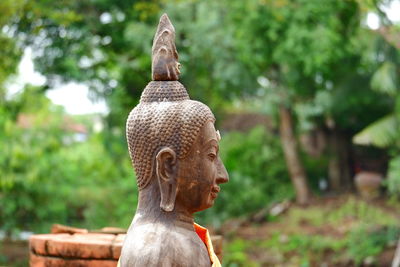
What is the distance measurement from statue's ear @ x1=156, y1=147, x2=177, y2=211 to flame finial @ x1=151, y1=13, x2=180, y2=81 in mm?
416

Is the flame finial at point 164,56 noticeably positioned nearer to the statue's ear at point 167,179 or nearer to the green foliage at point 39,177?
the statue's ear at point 167,179

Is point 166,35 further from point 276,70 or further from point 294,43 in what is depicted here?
point 276,70

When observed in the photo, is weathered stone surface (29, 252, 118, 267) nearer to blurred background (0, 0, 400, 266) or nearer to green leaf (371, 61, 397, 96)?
blurred background (0, 0, 400, 266)

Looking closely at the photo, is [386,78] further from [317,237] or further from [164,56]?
[164,56]

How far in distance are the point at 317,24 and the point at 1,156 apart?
638 cm

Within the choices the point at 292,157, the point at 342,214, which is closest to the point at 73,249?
the point at 342,214

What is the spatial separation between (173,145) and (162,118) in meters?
0.13

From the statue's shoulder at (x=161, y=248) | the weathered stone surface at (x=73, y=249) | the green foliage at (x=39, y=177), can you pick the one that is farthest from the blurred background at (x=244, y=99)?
the statue's shoulder at (x=161, y=248)

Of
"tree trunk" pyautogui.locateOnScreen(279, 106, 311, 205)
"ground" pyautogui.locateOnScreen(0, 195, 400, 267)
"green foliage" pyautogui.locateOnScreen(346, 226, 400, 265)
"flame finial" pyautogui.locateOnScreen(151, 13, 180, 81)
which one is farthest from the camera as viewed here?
"tree trunk" pyautogui.locateOnScreen(279, 106, 311, 205)

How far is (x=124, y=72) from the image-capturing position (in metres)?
12.9

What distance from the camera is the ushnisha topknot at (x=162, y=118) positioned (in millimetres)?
2801

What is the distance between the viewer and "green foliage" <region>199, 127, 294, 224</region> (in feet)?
49.8

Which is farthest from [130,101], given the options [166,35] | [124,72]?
[166,35]

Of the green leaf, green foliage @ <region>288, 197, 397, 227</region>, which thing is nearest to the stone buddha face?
the green leaf
